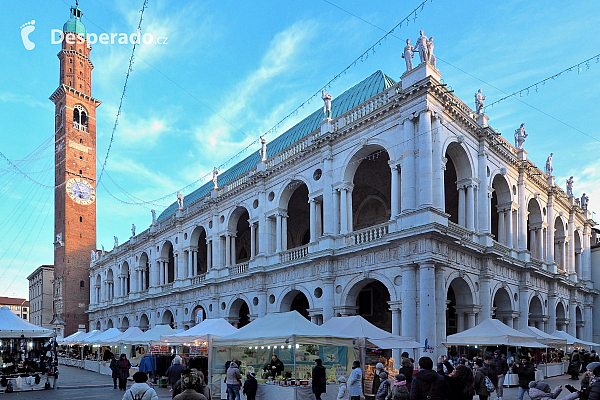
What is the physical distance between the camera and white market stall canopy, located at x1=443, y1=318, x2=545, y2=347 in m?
18.1

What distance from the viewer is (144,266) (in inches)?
2015

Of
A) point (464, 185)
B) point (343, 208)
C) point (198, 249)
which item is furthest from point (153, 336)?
point (198, 249)

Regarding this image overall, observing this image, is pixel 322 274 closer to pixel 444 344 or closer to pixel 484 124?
pixel 444 344

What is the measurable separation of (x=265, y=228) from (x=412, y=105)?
42.5 feet

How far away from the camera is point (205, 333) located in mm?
21109

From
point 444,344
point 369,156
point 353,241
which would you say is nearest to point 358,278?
point 353,241

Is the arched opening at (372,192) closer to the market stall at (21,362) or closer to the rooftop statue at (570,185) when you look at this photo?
the rooftop statue at (570,185)

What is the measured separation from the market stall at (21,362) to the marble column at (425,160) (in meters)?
17.2

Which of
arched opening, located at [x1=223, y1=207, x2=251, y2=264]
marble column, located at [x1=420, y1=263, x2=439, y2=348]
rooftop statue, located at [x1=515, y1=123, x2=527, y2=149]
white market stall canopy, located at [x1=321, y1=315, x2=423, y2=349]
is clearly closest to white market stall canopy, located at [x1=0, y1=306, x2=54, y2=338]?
white market stall canopy, located at [x1=321, y1=315, x2=423, y2=349]

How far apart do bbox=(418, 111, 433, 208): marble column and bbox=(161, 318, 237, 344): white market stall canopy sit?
9609 millimetres

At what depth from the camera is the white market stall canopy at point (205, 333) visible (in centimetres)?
2086

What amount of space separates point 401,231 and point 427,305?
123 inches

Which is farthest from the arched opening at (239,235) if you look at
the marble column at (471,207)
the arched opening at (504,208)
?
the arched opening at (504,208)

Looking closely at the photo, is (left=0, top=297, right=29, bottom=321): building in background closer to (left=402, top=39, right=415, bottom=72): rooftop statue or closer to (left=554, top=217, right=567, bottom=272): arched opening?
(left=554, top=217, right=567, bottom=272): arched opening
